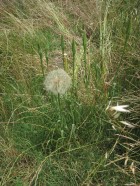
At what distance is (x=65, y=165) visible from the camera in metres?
1.73

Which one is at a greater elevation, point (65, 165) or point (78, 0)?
point (78, 0)

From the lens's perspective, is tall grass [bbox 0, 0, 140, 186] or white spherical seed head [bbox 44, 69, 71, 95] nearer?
white spherical seed head [bbox 44, 69, 71, 95]

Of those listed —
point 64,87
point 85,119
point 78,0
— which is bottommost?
point 85,119

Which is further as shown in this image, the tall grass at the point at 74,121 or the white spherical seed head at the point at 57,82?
the tall grass at the point at 74,121

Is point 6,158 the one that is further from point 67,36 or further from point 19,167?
point 67,36

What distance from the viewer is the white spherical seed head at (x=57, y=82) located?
153 centimetres

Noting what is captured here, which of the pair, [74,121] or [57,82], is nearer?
[57,82]

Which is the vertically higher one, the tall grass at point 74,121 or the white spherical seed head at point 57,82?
the white spherical seed head at point 57,82

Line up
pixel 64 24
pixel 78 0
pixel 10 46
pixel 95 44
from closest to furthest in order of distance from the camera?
pixel 10 46 → pixel 95 44 → pixel 64 24 → pixel 78 0

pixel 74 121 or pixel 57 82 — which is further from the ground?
pixel 57 82

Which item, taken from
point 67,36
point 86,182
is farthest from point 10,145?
point 67,36

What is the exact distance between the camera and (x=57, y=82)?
1528mm

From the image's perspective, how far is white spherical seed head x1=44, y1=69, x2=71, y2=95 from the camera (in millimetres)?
1526

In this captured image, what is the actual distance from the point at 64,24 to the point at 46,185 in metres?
1.38
